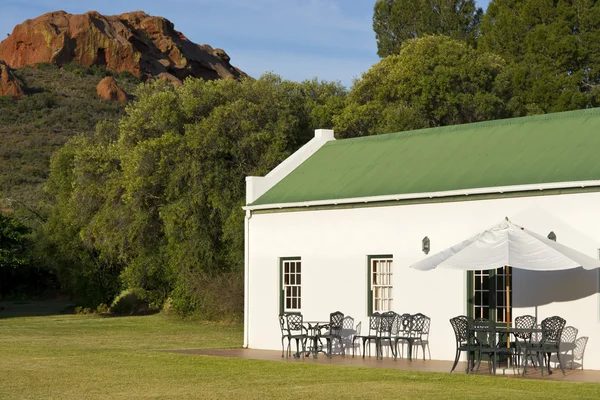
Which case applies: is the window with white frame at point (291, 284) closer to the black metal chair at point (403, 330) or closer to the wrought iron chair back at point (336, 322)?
the wrought iron chair back at point (336, 322)

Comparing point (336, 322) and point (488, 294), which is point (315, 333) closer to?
point (336, 322)

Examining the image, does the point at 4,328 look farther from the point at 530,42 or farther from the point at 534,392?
the point at 530,42

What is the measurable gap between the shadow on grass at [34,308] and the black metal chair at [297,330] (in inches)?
750

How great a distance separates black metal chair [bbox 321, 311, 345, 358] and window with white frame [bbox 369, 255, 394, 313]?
0.70m

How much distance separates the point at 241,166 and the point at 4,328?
8.95m

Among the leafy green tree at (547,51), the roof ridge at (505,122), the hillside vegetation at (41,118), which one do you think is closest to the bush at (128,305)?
the hillside vegetation at (41,118)

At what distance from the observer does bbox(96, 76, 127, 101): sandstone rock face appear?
3238 inches

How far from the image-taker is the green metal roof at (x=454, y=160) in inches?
760

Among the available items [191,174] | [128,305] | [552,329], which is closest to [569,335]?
[552,329]

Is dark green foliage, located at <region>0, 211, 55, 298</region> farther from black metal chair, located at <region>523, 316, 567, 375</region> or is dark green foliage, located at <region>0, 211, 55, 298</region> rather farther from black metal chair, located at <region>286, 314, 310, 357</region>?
black metal chair, located at <region>523, 316, 567, 375</region>

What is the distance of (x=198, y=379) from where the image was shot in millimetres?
16547

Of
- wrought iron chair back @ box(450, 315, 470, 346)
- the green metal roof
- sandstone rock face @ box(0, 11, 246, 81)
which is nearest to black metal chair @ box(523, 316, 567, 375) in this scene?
wrought iron chair back @ box(450, 315, 470, 346)

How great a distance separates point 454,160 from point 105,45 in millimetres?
80839

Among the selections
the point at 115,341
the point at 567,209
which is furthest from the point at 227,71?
the point at 567,209
